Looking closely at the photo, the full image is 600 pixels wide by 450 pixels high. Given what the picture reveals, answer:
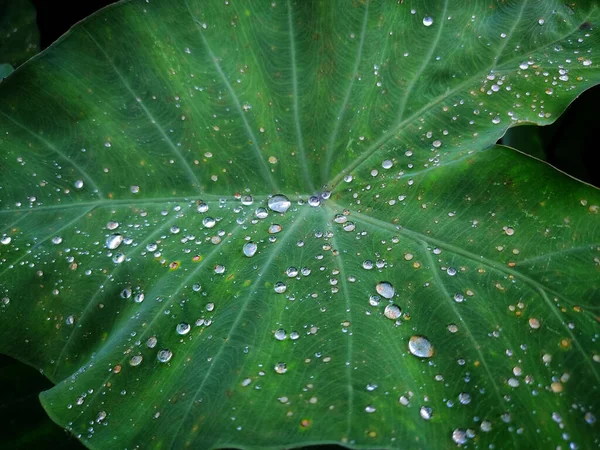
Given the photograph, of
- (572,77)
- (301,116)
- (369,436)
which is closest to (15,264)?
(301,116)

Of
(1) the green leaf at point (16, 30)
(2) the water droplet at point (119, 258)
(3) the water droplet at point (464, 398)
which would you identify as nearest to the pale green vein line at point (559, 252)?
(3) the water droplet at point (464, 398)

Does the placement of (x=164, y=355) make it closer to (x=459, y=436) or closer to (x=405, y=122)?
(x=459, y=436)

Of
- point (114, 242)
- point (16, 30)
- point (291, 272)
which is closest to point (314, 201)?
point (291, 272)

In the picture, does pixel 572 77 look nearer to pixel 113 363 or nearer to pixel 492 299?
pixel 492 299

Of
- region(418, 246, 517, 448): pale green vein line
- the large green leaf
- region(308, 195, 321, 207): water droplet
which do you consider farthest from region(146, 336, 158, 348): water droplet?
region(418, 246, 517, 448): pale green vein line

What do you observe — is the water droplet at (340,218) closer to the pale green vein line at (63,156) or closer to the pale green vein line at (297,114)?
the pale green vein line at (297,114)
